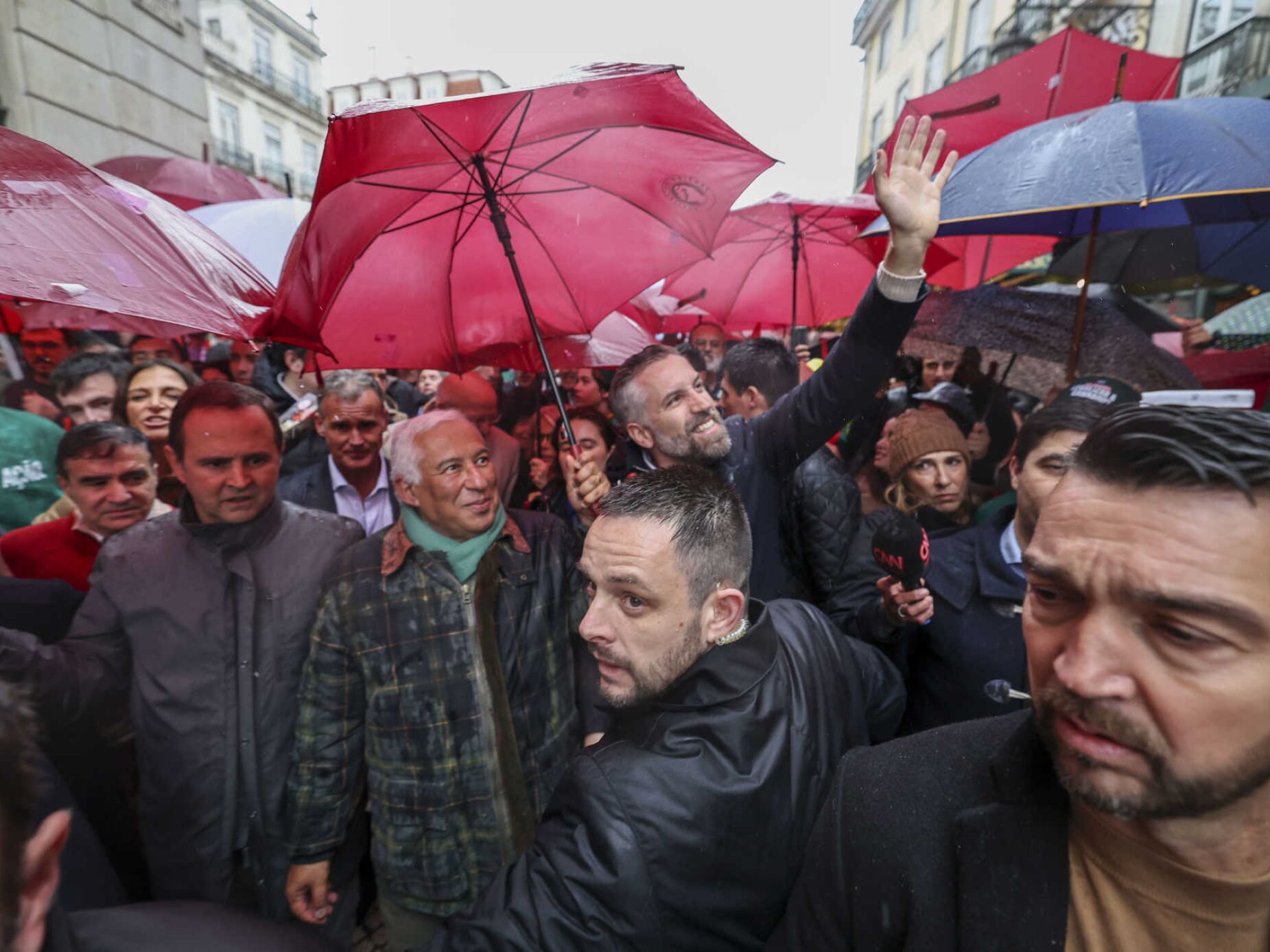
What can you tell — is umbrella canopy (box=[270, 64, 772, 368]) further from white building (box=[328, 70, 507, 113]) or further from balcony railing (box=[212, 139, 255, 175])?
white building (box=[328, 70, 507, 113])

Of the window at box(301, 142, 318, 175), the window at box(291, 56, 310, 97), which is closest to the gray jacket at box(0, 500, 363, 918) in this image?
the window at box(301, 142, 318, 175)

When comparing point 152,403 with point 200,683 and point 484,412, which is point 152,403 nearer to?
point 484,412

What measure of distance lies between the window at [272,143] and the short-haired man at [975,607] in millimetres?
37917

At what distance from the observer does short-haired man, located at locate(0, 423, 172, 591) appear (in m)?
2.56

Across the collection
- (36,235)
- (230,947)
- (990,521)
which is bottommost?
(230,947)

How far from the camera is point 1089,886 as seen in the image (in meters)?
0.99

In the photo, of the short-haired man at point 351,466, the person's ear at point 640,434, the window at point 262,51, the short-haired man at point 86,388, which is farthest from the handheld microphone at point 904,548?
the window at point 262,51

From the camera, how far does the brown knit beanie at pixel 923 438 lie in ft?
10.2

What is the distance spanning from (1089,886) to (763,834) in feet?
1.96

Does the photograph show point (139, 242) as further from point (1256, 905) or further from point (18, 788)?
point (1256, 905)

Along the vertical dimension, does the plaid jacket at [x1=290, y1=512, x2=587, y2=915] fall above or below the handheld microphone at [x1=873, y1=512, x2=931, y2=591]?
below

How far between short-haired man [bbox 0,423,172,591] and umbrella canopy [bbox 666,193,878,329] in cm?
421

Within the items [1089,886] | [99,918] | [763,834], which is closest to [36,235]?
[99,918]

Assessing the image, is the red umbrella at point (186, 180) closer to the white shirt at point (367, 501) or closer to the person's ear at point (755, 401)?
the white shirt at point (367, 501)
